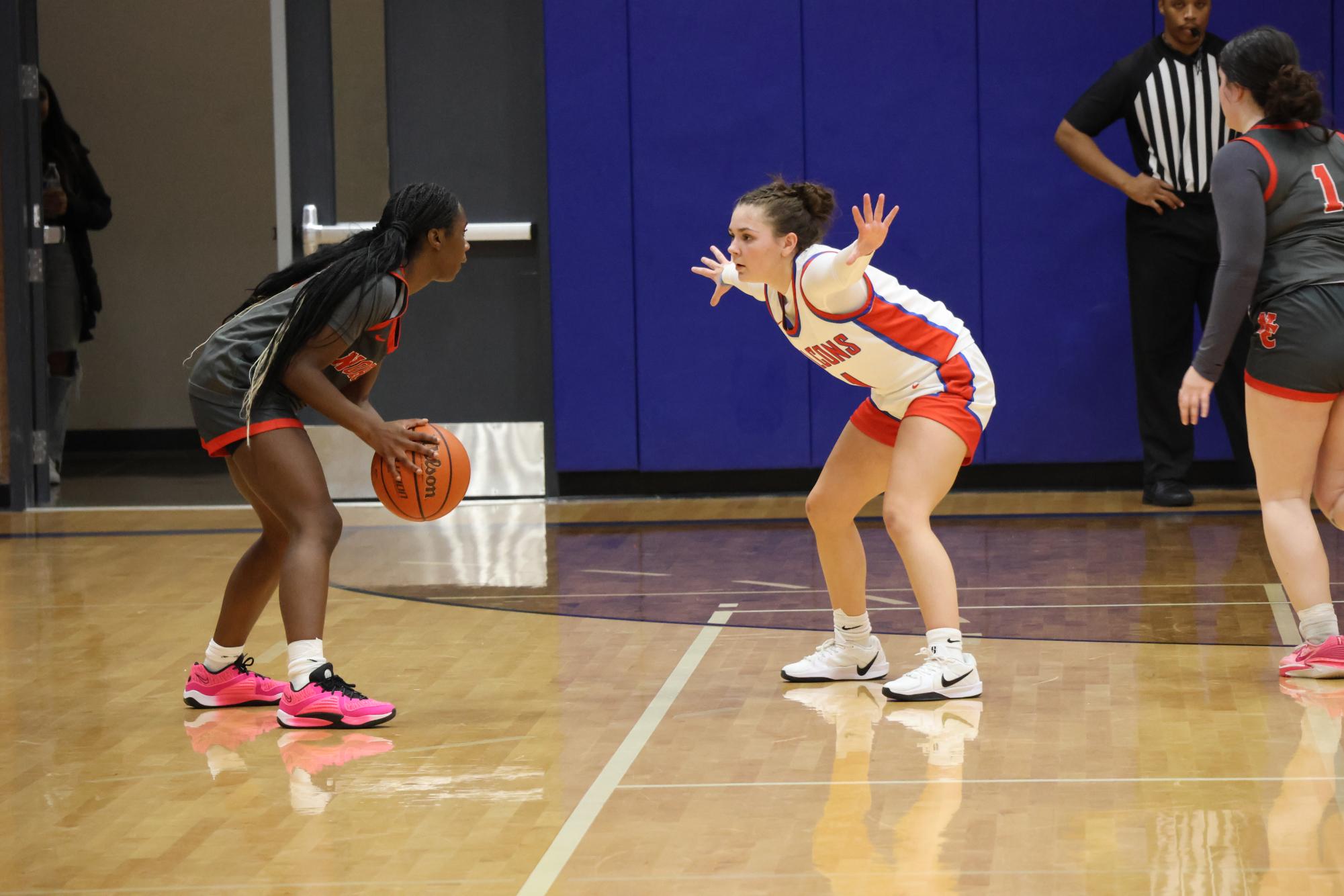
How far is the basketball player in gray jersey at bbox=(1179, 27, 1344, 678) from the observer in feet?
12.1

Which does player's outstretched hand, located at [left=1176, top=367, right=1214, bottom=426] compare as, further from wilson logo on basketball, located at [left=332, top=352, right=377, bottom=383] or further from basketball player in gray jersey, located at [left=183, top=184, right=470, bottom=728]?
wilson logo on basketball, located at [left=332, top=352, right=377, bottom=383]

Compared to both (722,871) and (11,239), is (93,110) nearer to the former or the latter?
(11,239)

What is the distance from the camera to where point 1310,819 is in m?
2.76

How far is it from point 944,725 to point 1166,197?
3799 mm

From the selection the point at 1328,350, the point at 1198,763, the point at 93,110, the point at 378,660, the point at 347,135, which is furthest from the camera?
the point at 93,110

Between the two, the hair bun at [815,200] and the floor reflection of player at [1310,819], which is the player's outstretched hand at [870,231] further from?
the floor reflection of player at [1310,819]

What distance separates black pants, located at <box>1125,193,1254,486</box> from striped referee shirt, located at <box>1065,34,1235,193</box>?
13 centimetres

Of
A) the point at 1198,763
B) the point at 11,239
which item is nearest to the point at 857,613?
the point at 1198,763

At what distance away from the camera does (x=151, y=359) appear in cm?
1001

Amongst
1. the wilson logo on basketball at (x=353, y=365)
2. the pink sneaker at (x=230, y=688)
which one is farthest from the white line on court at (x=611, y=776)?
the wilson logo on basketball at (x=353, y=365)

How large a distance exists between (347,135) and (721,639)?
392 centimetres

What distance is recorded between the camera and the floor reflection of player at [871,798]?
2568 mm

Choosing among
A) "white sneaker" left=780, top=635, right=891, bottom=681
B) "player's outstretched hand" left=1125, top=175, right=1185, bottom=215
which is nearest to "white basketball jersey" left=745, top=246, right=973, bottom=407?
"white sneaker" left=780, top=635, right=891, bottom=681

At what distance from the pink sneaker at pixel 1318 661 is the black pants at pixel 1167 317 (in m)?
3.06
